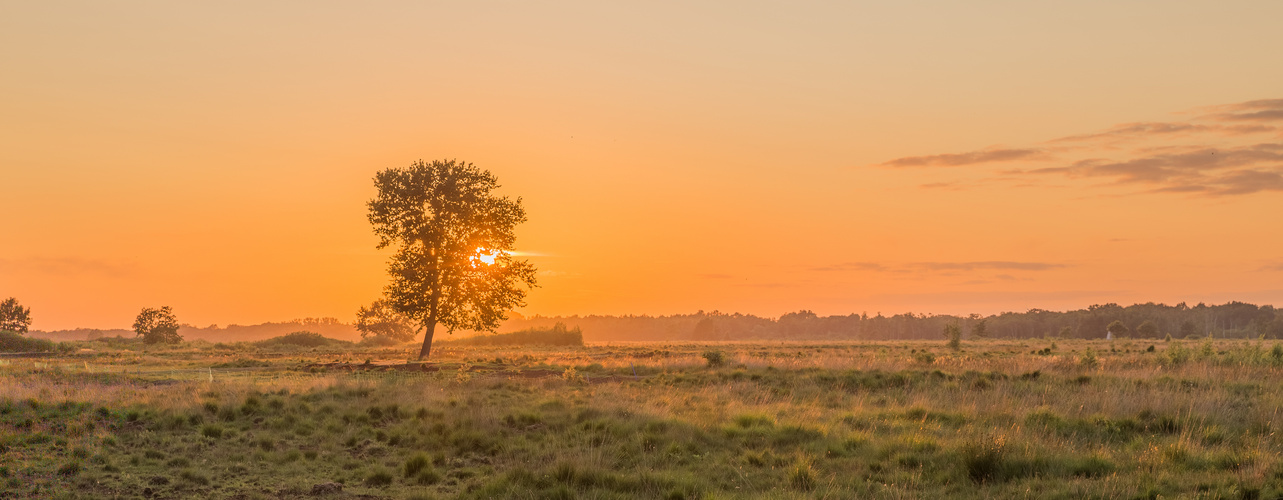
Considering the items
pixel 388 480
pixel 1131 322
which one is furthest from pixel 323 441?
pixel 1131 322

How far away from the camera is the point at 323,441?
56.7 ft

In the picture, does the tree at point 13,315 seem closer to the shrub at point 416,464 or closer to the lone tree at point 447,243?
the lone tree at point 447,243

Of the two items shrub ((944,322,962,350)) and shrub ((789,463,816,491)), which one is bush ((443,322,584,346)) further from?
shrub ((789,463,816,491))

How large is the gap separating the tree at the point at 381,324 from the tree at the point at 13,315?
38.5 meters

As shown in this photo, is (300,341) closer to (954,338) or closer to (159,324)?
(159,324)

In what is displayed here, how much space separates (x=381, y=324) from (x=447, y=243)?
70616 millimetres

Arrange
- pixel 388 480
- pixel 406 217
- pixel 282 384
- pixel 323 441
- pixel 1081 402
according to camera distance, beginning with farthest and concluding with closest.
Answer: pixel 406 217
pixel 282 384
pixel 1081 402
pixel 323 441
pixel 388 480

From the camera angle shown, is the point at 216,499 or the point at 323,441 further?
the point at 323,441

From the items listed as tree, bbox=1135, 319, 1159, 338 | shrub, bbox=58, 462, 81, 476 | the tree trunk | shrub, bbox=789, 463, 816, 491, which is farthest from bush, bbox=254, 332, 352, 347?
tree, bbox=1135, 319, 1159, 338

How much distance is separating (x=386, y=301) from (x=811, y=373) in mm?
28880

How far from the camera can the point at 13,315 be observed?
3679 inches

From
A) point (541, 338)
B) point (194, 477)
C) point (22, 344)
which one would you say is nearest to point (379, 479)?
point (194, 477)

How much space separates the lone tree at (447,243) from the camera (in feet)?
153

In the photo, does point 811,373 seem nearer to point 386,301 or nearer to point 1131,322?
point 386,301
